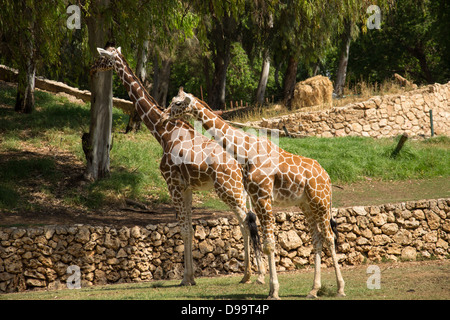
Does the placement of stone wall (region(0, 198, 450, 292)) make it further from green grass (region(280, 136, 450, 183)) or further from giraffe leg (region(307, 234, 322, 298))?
green grass (region(280, 136, 450, 183))

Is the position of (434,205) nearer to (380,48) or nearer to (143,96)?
(143,96)

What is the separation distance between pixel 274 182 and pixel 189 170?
2081 mm

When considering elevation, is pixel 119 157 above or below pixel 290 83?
below

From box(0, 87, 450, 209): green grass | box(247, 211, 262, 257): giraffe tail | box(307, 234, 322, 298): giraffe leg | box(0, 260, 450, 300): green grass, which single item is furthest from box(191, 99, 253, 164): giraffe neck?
box(0, 87, 450, 209): green grass

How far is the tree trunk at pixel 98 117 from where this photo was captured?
14.3 m

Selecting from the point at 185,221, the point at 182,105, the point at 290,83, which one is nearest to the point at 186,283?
the point at 185,221

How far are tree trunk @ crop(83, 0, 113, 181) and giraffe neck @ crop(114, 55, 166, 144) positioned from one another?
4000mm

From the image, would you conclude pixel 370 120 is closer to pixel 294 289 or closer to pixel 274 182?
pixel 294 289

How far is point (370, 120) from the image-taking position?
2280cm

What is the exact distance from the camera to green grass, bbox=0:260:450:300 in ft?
25.7

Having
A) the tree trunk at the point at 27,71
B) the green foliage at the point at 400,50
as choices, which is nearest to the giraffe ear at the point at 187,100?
the tree trunk at the point at 27,71

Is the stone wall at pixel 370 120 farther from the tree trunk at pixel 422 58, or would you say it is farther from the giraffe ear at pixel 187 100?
the giraffe ear at pixel 187 100

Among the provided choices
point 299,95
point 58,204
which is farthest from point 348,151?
point 58,204

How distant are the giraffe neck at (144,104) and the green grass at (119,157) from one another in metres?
4.93
